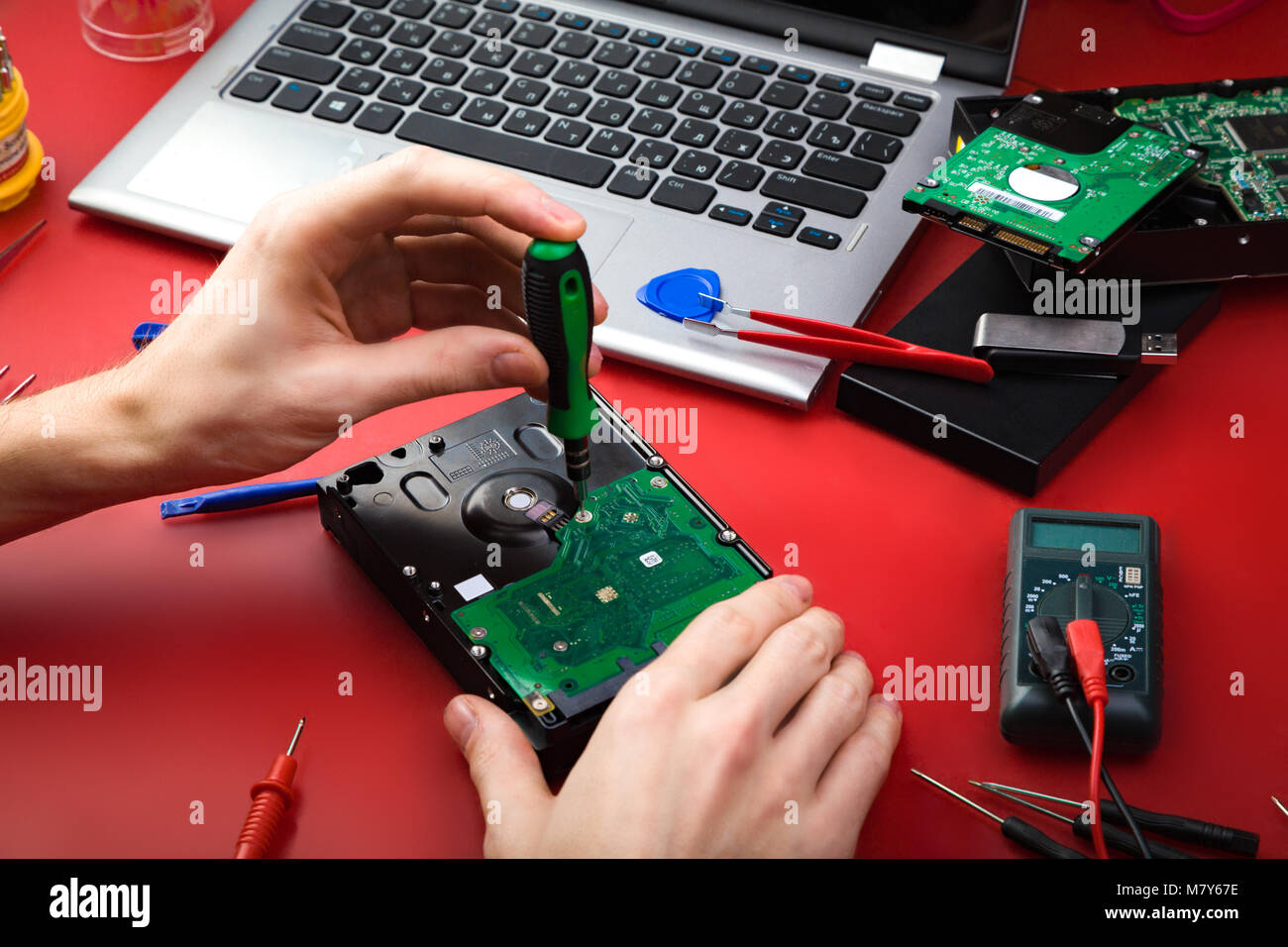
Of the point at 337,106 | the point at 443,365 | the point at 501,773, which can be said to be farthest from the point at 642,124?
the point at 501,773

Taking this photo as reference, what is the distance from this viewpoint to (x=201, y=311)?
104cm

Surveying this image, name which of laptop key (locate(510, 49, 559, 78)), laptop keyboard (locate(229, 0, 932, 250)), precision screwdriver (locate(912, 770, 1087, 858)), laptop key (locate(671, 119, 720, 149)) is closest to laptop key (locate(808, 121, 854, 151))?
laptop keyboard (locate(229, 0, 932, 250))

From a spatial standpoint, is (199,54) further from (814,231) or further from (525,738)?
(525,738)

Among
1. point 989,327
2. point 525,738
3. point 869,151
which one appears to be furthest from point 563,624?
point 869,151

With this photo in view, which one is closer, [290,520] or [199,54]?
[290,520]

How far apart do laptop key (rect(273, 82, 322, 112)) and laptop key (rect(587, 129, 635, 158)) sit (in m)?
0.35

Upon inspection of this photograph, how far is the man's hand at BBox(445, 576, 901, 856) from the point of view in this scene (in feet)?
2.90

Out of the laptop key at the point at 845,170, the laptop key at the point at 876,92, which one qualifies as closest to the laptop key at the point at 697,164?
the laptop key at the point at 845,170

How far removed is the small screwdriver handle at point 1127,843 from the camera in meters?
0.93

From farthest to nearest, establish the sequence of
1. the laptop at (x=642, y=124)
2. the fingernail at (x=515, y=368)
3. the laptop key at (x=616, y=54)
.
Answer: the laptop key at (x=616, y=54), the laptop at (x=642, y=124), the fingernail at (x=515, y=368)

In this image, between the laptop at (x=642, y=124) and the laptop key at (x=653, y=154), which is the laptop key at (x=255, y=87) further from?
the laptop key at (x=653, y=154)

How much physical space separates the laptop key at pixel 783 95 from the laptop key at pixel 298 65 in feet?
1.73

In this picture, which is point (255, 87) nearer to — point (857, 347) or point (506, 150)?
point (506, 150)

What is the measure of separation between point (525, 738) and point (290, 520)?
359mm
